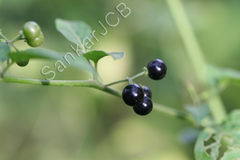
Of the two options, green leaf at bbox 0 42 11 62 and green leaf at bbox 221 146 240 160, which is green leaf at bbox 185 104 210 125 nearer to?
green leaf at bbox 221 146 240 160

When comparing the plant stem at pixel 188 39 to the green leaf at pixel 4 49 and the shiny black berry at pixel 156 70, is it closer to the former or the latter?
the shiny black berry at pixel 156 70

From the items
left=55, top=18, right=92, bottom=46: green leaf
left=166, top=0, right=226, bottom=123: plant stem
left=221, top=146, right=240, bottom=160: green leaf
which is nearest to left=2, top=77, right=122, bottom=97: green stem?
left=55, top=18, right=92, bottom=46: green leaf

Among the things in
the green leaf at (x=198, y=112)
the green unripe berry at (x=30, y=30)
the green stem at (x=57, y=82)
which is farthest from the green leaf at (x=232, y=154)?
the green unripe berry at (x=30, y=30)

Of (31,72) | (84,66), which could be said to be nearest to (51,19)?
(31,72)

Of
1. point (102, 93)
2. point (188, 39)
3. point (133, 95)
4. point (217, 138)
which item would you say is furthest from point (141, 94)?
point (102, 93)

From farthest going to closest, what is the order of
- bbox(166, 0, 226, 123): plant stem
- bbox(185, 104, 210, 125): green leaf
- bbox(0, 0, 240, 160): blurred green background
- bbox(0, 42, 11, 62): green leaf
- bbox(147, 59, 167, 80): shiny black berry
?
bbox(0, 0, 240, 160): blurred green background → bbox(166, 0, 226, 123): plant stem → bbox(185, 104, 210, 125): green leaf → bbox(147, 59, 167, 80): shiny black berry → bbox(0, 42, 11, 62): green leaf

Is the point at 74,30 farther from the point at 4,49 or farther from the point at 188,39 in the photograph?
the point at 188,39
